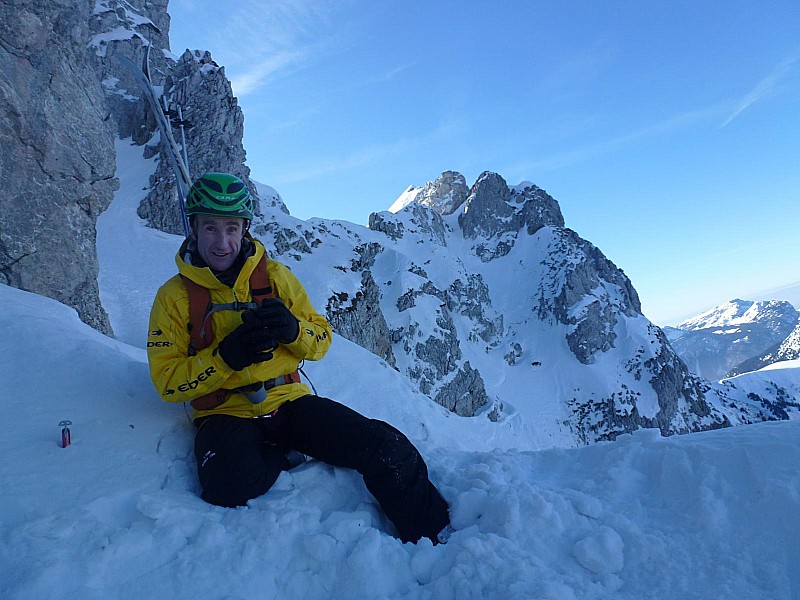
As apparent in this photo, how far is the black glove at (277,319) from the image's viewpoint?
318 centimetres

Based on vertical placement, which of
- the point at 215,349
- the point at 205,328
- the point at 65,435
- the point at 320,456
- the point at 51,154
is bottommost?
the point at 320,456

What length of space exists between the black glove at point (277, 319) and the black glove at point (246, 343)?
4cm

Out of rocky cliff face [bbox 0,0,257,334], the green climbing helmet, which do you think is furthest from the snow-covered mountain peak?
the green climbing helmet

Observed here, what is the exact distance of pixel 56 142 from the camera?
8.36 metres

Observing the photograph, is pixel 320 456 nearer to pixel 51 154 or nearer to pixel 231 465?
pixel 231 465

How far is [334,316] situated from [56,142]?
897 inches

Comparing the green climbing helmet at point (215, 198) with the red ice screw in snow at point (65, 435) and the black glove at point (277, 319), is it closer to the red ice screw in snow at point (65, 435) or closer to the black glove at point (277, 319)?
the black glove at point (277, 319)

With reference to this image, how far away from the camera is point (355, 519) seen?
288 centimetres

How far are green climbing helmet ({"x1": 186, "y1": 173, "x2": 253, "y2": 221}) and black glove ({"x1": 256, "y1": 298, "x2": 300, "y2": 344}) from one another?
1026 millimetres

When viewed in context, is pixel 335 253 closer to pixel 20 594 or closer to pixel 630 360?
pixel 20 594

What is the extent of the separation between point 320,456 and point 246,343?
115 cm

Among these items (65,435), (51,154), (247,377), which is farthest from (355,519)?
(51,154)

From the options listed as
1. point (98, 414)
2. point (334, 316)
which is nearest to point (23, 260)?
point (98, 414)

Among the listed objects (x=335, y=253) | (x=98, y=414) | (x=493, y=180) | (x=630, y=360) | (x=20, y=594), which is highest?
(x=493, y=180)
